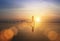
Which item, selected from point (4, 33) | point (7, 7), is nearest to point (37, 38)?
point (4, 33)

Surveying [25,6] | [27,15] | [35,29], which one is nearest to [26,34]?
[35,29]

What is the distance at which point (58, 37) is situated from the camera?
215cm

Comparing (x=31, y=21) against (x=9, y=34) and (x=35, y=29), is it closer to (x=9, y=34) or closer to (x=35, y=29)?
(x=35, y=29)

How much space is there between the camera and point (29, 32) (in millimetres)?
2193

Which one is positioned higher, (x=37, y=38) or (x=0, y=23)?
(x=0, y=23)

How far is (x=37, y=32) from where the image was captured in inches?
86.0

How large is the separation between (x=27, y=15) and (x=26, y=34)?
32 cm

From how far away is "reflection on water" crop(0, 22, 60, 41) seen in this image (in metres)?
2.17

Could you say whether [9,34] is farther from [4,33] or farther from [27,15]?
[27,15]

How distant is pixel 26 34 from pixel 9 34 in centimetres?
29

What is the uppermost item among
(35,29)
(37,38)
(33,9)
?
(33,9)

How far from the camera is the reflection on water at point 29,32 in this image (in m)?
2.17

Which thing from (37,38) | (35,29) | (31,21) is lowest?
(37,38)

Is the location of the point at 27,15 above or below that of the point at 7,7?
below
